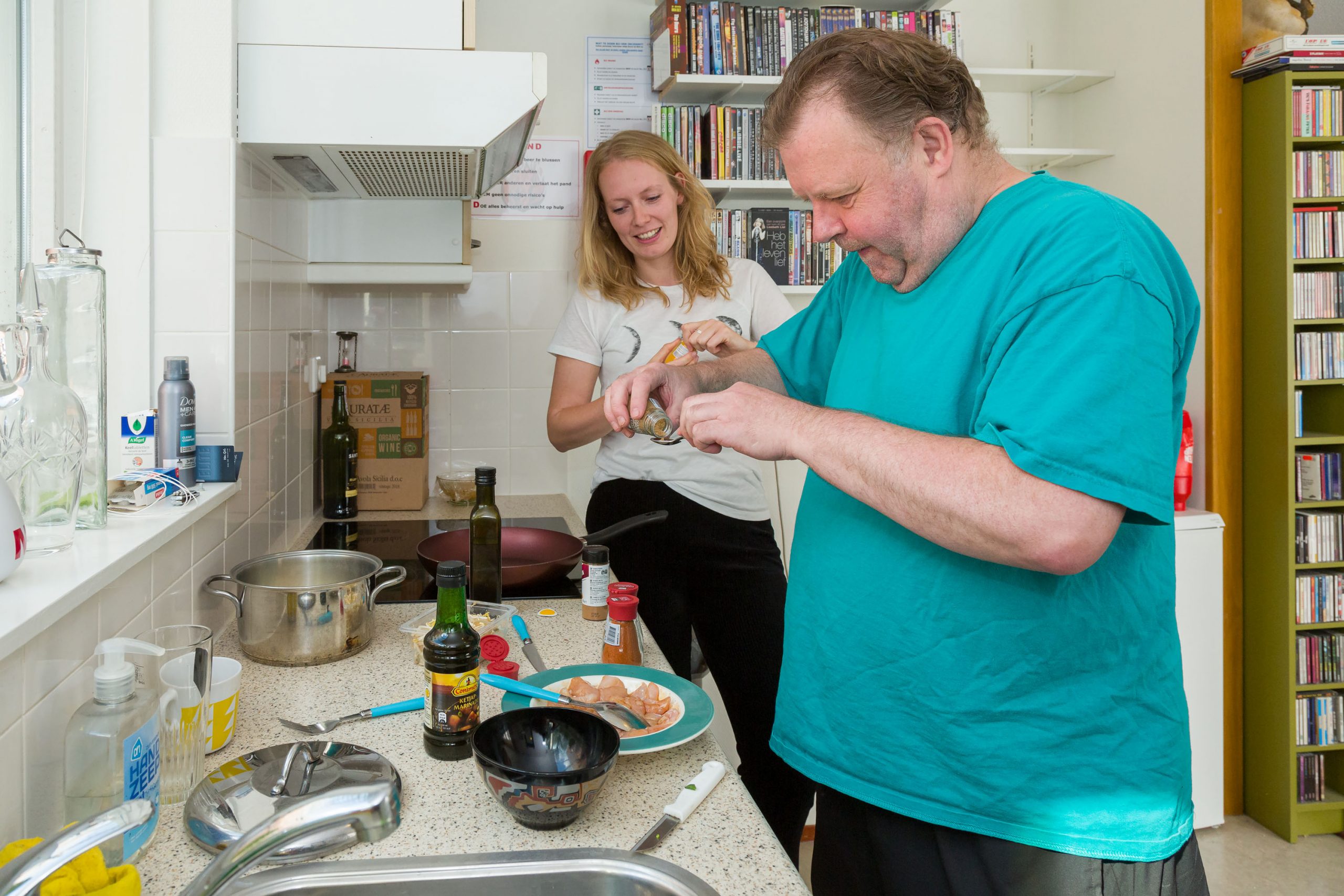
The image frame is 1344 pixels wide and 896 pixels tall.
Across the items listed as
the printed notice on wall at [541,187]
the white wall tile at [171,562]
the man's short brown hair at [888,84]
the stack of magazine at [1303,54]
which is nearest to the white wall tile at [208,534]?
the white wall tile at [171,562]

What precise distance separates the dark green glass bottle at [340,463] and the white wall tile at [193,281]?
0.94 metres

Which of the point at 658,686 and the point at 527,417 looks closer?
the point at 658,686

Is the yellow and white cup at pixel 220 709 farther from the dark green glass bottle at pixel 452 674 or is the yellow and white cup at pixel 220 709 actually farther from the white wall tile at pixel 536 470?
the white wall tile at pixel 536 470

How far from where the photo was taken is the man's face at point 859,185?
40.6 inches

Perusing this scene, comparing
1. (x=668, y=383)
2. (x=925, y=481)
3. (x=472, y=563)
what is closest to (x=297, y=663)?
(x=472, y=563)

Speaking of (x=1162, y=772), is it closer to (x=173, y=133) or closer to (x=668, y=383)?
(x=668, y=383)

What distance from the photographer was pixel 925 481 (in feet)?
3.00

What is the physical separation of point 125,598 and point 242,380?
588mm

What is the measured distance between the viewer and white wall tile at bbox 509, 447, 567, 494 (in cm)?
290

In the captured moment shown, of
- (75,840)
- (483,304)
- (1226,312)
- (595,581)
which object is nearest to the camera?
(75,840)

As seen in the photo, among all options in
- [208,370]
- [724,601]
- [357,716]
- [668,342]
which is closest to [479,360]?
[668,342]

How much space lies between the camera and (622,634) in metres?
1.29

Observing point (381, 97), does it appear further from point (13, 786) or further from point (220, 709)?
point (13, 786)

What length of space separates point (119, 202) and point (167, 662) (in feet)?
2.83
